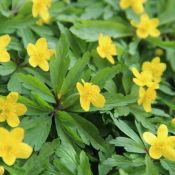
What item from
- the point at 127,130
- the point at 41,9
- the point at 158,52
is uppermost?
the point at 41,9

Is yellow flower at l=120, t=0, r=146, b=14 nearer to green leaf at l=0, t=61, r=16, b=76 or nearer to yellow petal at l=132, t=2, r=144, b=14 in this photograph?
yellow petal at l=132, t=2, r=144, b=14

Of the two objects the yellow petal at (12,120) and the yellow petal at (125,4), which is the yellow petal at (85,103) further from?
the yellow petal at (125,4)

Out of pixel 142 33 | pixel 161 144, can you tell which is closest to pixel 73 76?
pixel 161 144

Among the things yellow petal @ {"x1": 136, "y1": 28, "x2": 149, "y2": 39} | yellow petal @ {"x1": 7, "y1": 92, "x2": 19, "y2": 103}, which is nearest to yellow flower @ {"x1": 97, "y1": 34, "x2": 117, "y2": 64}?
yellow petal @ {"x1": 136, "y1": 28, "x2": 149, "y2": 39}

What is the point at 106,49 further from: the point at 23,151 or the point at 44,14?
the point at 23,151

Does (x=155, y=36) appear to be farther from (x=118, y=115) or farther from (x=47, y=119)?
(x=47, y=119)

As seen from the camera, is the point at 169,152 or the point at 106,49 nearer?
the point at 169,152

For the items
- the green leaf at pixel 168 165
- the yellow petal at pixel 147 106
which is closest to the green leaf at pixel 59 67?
the yellow petal at pixel 147 106
